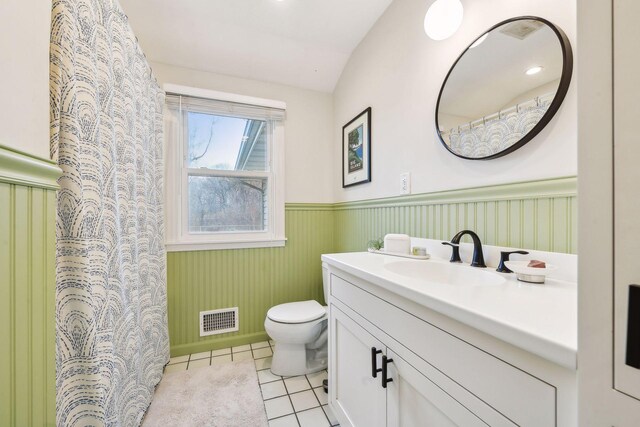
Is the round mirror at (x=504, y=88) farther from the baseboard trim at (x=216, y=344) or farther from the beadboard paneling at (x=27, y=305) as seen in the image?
the baseboard trim at (x=216, y=344)

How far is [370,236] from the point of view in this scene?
186 cm

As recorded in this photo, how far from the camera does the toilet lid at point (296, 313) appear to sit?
1676 millimetres

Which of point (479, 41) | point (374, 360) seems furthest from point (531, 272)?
point (479, 41)

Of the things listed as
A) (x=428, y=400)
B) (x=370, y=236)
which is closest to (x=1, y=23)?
(x=428, y=400)

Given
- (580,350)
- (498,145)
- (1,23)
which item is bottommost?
(580,350)

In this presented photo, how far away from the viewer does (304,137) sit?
7.61ft

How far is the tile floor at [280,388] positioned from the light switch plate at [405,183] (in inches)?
50.0

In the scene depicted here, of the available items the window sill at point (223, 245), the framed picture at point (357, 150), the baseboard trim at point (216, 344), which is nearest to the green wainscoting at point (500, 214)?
the framed picture at point (357, 150)

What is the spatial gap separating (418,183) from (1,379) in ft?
5.17

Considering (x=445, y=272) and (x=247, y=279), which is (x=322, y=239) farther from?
(x=445, y=272)

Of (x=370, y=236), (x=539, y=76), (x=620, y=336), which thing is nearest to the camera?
(x=620, y=336)

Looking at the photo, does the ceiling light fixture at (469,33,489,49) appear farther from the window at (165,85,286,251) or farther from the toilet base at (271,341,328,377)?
the toilet base at (271,341,328,377)

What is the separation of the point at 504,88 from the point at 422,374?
1046 mm

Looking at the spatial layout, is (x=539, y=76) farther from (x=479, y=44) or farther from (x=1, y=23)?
(x=1, y=23)
